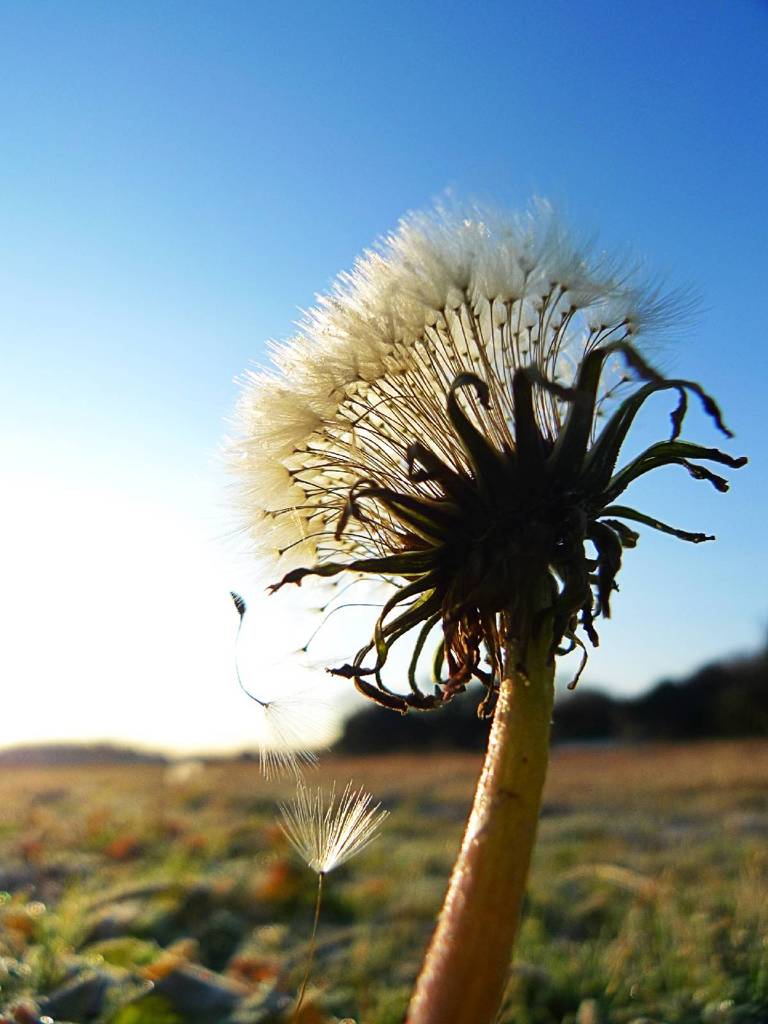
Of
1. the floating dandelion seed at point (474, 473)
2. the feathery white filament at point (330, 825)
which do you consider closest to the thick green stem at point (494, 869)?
the floating dandelion seed at point (474, 473)

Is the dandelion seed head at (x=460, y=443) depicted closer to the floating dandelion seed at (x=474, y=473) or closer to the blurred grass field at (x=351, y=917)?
the floating dandelion seed at (x=474, y=473)

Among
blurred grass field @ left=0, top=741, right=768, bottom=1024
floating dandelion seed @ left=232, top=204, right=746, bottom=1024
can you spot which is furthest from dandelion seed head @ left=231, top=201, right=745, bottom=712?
blurred grass field @ left=0, top=741, right=768, bottom=1024

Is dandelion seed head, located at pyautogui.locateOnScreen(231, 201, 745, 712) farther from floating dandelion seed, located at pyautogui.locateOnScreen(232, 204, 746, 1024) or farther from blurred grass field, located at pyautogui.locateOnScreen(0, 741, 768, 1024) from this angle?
blurred grass field, located at pyautogui.locateOnScreen(0, 741, 768, 1024)

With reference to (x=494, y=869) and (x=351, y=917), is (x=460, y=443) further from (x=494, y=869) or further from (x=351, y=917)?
(x=351, y=917)

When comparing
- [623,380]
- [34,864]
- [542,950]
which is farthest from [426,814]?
[623,380]

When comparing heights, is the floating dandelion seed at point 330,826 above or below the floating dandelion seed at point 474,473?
below

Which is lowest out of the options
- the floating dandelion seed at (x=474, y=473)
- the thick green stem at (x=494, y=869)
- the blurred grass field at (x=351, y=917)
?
the blurred grass field at (x=351, y=917)

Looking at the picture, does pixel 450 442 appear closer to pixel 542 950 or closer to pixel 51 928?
pixel 542 950
